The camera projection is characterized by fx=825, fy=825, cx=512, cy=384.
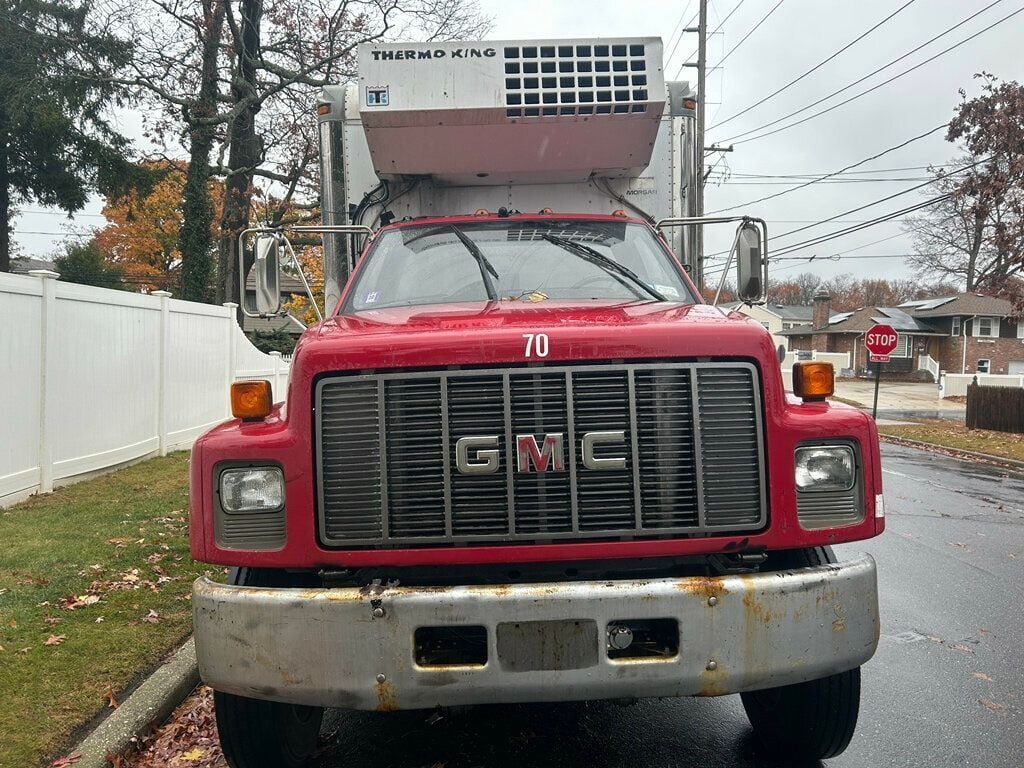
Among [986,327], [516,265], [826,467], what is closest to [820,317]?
[986,327]

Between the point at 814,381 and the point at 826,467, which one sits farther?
the point at 814,381

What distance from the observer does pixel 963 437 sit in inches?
800

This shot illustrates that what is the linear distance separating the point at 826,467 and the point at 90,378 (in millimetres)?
8051

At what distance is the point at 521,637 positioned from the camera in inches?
101

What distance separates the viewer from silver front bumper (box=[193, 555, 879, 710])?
256 cm

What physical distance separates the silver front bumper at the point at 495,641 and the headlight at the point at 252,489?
30 cm

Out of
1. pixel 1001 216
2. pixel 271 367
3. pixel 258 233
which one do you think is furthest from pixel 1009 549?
pixel 1001 216

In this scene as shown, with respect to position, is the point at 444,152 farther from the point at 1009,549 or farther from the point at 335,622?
the point at 1009,549

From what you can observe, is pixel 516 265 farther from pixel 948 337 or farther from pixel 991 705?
pixel 948 337

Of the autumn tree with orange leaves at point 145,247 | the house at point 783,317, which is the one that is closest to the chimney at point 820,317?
the house at point 783,317

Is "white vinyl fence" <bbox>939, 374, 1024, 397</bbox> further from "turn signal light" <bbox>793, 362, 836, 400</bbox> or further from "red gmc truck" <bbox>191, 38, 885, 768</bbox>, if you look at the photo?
"red gmc truck" <bbox>191, 38, 885, 768</bbox>

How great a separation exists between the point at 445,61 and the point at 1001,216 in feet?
69.1

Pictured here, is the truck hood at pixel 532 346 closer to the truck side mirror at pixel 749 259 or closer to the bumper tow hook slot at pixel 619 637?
the bumper tow hook slot at pixel 619 637

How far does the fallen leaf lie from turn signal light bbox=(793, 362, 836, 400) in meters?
1.97
